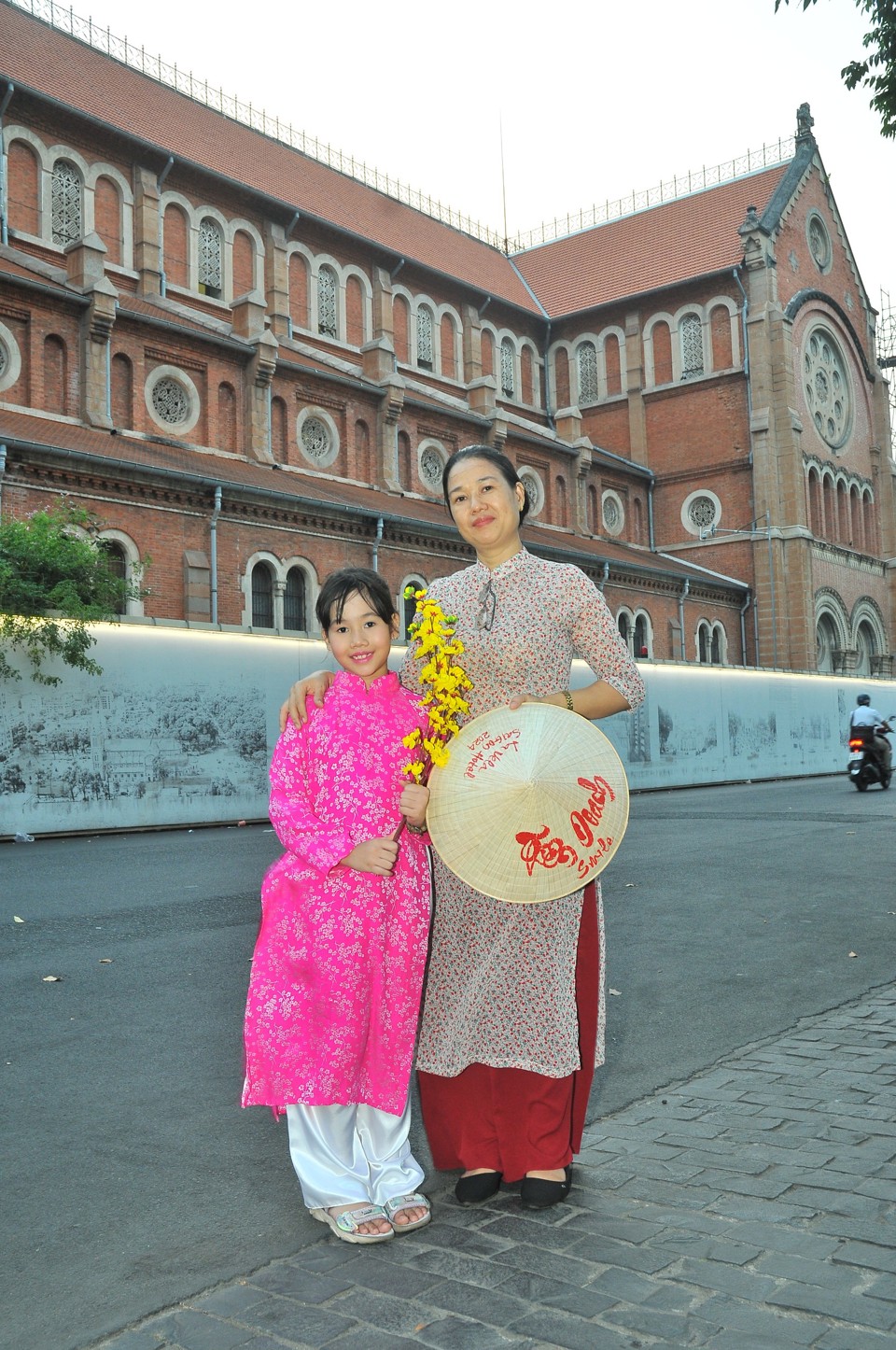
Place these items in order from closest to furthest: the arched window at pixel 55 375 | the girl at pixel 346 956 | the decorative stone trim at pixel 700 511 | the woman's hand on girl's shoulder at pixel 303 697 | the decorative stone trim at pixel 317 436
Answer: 1. the girl at pixel 346 956
2. the woman's hand on girl's shoulder at pixel 303 697
3. the arched window at pixel 55 375
4. the decorative stone trim at pixel 317 436
5. the decorative stone trim at pixel 700 511

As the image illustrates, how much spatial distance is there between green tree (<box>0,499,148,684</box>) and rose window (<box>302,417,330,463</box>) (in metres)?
12.2

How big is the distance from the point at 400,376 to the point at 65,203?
10018 mm

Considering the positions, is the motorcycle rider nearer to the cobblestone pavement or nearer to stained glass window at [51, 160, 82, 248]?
the cobblestone pavement

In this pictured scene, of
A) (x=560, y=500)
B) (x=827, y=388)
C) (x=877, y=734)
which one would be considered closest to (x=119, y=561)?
(x=877, y=734)

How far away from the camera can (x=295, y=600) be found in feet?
84.4

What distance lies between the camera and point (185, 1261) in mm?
2762

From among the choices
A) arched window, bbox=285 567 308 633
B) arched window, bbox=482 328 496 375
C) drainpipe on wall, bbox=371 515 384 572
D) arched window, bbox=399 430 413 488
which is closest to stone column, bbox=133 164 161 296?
arched window, bbox=399 430 413 488

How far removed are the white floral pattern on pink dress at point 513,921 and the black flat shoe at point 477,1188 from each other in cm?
29

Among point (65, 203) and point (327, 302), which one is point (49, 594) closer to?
→ point (65, 203)

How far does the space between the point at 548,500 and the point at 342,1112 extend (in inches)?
1395

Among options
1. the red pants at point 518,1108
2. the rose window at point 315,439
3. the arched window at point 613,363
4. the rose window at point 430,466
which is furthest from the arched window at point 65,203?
the red pants at point 518,1108

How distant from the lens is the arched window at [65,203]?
28656 millimetres

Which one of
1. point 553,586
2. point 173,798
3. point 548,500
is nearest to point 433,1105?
point 553,586

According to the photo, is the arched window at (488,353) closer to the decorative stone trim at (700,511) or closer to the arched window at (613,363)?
the arched window at (613,363)
